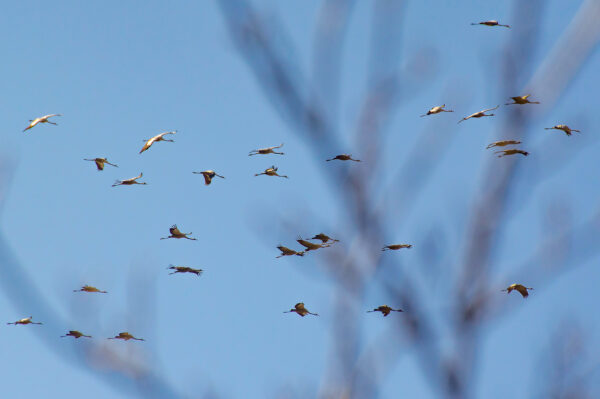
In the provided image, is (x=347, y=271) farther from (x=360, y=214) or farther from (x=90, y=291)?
(x=90, y=291)

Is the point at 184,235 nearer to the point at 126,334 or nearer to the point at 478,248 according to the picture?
the point at 126,334

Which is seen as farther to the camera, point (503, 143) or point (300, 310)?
point (300, 310)

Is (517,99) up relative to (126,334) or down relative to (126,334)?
up

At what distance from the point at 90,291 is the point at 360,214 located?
300 centimetres

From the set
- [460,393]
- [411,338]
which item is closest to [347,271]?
[411,338]

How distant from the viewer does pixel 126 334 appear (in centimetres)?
678

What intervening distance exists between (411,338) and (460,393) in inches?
17.5

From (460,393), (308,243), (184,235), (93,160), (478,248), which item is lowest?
(460,393)

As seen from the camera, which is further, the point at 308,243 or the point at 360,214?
the point at 308,243

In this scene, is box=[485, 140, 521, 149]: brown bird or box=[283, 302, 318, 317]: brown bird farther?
box=[283, 302, 318, 317]: brown bird

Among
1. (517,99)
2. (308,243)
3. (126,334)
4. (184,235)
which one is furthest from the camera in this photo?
(184,235)

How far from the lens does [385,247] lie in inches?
227

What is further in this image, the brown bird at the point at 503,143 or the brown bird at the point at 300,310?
the brown bird at the point at 300,310

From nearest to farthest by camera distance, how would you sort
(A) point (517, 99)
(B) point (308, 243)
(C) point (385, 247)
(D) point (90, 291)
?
(A) point (517, 99) → (C) point (385, 247) → (D) point (90, 291) → (B) point (308, 243)
